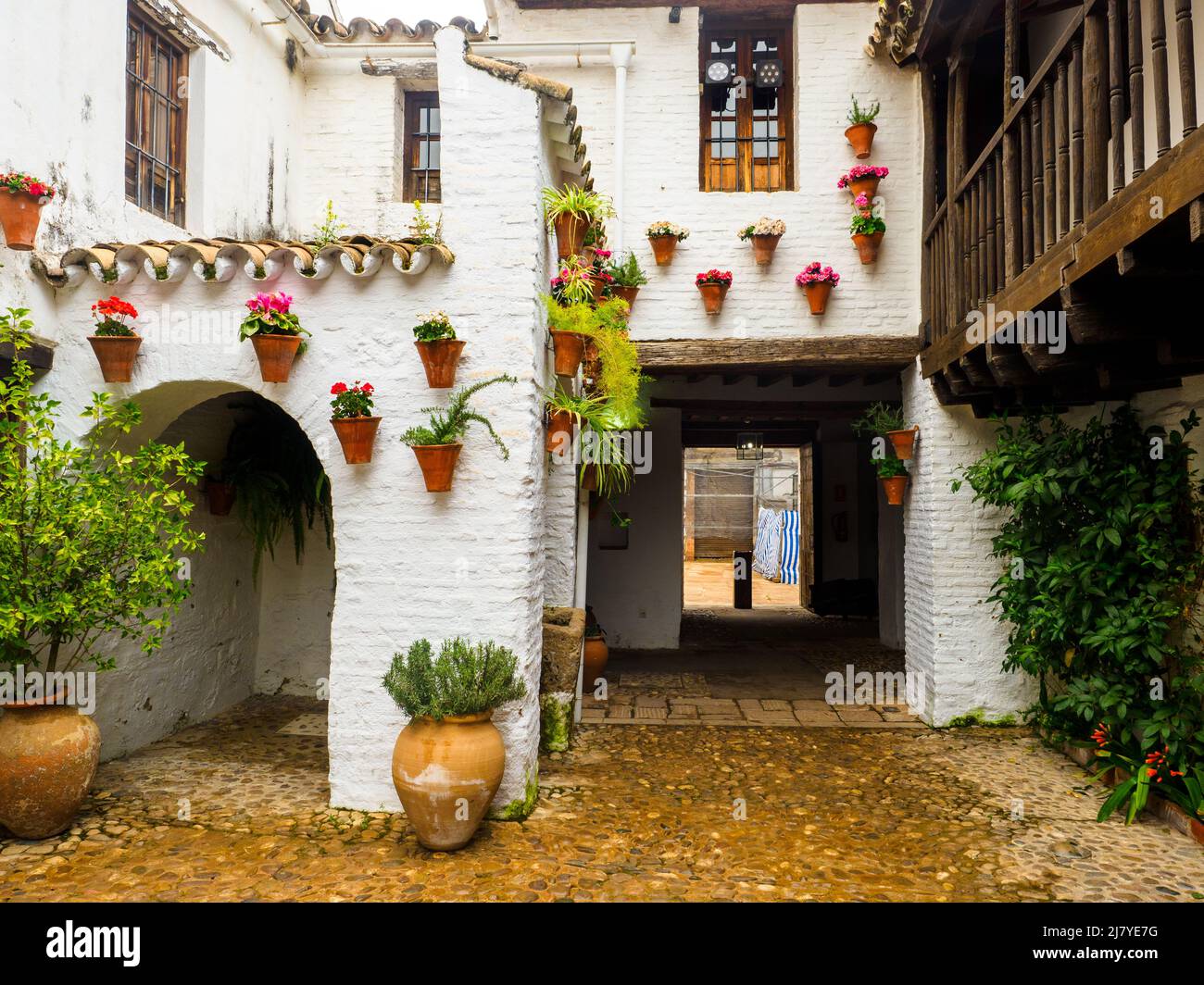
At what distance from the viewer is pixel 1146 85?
17.6 feet

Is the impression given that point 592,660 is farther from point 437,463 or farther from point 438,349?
point 438,349

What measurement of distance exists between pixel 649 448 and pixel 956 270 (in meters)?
4.44

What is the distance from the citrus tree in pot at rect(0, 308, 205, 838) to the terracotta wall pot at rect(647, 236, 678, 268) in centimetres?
392

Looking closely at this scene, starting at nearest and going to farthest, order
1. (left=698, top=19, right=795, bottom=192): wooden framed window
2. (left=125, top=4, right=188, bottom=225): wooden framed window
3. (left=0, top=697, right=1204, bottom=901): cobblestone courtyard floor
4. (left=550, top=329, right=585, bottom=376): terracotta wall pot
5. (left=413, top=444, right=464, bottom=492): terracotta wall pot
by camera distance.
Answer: (left=0, top=697, right=1204, bottom=901): cobblestone courtyard floor, (left=413, top=444, right=464, bottom=492): terracotta wall pot, (left=550, top=329, right=585, bottom=376): terracotta wall pot, (left=125, top=4, right=188, bottom=225): wooden framed window, (left=698, top=19, right=795, bottom=192): wooden framed window

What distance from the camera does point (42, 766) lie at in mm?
3955

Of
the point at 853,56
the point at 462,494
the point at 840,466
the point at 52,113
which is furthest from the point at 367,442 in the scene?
the point at 840,466

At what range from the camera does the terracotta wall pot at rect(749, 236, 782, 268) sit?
21.5 feet

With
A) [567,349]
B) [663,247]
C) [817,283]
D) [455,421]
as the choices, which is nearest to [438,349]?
[455,421]

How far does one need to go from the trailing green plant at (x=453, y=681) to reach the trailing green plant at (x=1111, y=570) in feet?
10.7

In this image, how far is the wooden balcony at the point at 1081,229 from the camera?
2999 millimetres

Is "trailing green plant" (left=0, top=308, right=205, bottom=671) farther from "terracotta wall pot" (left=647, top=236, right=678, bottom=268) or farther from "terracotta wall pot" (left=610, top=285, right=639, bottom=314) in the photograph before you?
"terracotta wall pot" (left=647, top=236, right=678, bottom=268)

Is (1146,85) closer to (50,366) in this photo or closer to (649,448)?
(649,448)

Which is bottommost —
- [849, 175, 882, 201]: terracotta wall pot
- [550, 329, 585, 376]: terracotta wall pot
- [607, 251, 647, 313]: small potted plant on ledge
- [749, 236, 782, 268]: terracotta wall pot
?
[550, 329, 585, 376]: terracotta wall pot

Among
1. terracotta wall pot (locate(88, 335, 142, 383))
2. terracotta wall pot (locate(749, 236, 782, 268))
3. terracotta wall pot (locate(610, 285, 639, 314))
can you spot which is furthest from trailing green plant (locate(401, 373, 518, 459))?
terracotta wall pot (locate(749, 236, 782, 268))
